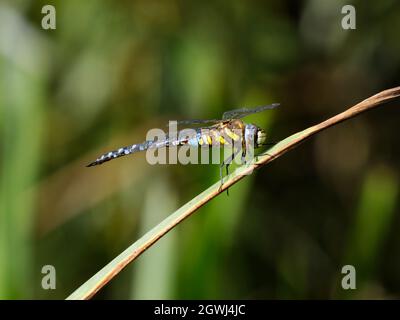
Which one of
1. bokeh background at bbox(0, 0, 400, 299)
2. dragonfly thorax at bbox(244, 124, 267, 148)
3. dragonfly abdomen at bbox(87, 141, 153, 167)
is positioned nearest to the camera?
dragonfly thorax at bbox(244, 124, 267, 148)

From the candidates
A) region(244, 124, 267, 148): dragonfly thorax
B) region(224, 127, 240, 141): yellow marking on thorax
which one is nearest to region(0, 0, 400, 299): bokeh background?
region(224, 127, 240, 141): yellow marking on thorax

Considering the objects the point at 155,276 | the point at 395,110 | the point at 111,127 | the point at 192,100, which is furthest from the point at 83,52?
the point at 395,110

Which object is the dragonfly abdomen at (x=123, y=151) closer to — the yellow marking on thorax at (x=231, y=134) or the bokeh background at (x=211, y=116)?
the bokeh background at (x=211, y=116)

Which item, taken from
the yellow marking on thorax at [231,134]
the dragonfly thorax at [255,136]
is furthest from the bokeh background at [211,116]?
the dragonfly thorax at [255,136]

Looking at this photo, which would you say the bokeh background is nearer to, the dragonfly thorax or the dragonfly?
the dragonfly

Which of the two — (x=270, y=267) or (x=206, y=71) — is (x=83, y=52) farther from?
(x=270, y=267)

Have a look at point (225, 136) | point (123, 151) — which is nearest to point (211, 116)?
point (225, 136)
